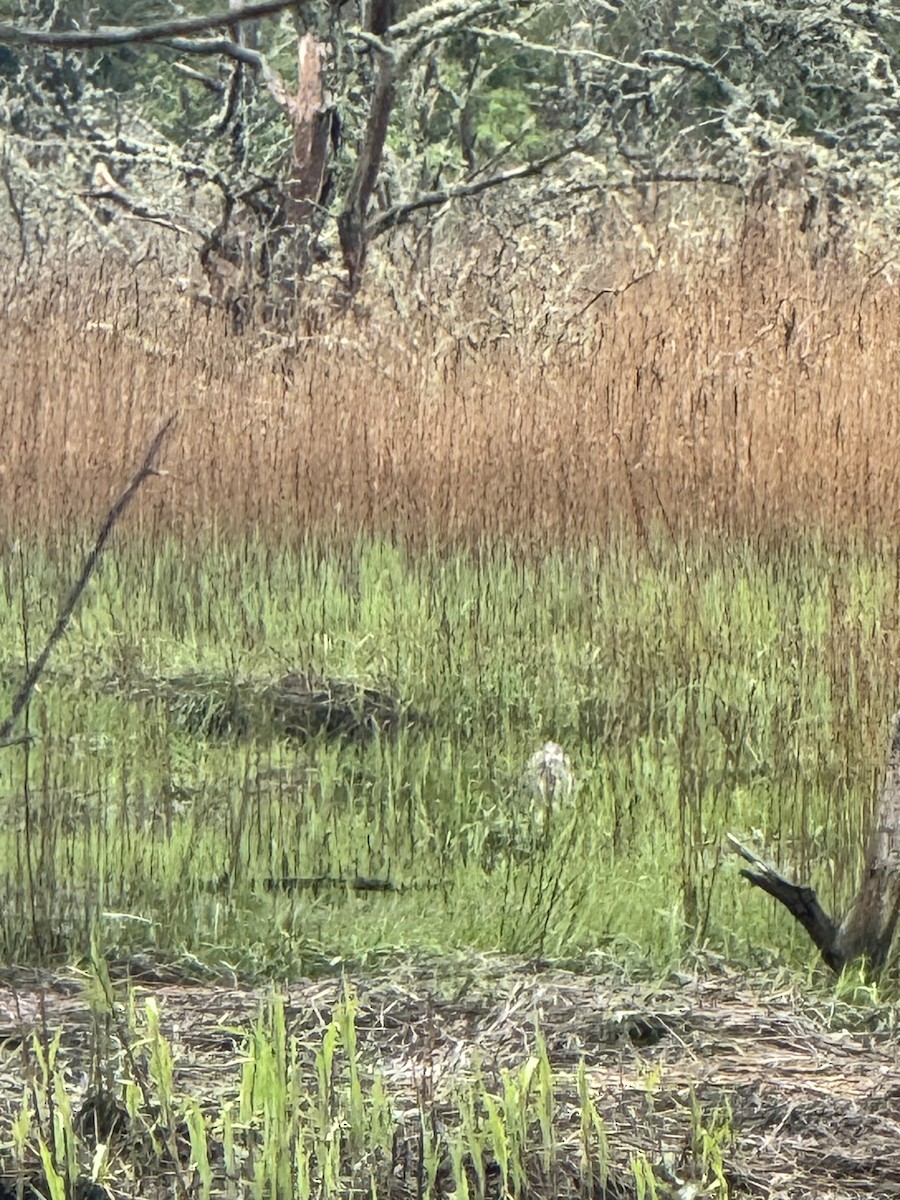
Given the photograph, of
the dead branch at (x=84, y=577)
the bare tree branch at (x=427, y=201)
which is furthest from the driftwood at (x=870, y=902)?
the bare tree branch at (x=427, y=201)

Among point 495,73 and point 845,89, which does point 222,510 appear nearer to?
point 845,89

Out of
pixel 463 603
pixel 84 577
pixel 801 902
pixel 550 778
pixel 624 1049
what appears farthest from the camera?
pixel 463 603

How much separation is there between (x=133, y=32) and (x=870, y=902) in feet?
7.27

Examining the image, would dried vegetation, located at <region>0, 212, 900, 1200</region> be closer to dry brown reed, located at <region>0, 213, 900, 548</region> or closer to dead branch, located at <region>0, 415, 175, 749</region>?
dry brown reed, located at <region>0, 213, 900, 548</region>

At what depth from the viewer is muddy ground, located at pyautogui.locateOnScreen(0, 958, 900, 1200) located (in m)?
2.55

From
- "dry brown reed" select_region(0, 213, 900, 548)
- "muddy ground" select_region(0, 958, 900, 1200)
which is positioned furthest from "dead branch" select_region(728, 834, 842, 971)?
"dry brown reed" select_region(0, 213, 900, 548)

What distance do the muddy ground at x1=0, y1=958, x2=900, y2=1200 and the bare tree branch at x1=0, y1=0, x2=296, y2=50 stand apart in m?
1.37

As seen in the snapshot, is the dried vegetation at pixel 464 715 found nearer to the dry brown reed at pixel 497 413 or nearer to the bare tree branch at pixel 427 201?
the dry brown reed at pixel 497 413

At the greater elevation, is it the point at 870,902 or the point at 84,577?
the point at 84,577

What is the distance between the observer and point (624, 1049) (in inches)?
113

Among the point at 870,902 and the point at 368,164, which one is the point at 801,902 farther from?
the point at 368,164

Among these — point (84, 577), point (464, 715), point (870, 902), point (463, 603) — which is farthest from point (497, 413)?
point (84, 577)

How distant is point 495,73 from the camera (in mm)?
20672

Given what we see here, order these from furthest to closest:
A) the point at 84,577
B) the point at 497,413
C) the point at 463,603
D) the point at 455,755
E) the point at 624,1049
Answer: the point at 497,413 < the point at 463,603 < the point at 455,755 < the point at 624,1049 < the point at 84,577
